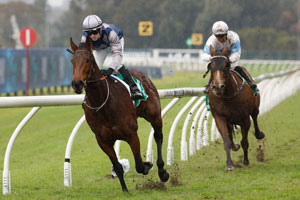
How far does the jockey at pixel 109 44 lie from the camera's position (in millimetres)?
5617

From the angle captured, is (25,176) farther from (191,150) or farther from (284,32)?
(284,32)

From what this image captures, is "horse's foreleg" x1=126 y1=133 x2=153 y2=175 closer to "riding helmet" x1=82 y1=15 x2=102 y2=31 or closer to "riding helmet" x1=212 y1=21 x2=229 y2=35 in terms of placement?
"riding helmet" x1=82 y1=15 x2=102 y2=31

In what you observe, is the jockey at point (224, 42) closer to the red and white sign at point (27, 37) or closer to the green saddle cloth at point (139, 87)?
the green saddle cloth at point (139, 87)

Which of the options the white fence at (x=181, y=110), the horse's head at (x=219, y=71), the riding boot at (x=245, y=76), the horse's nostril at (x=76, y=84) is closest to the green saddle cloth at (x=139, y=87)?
the white fence at (x=181, y=110)

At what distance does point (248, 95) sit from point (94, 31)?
261 centimetres

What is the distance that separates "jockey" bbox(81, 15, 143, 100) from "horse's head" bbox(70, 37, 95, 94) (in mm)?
292

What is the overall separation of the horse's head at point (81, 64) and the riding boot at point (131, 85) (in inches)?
25.9

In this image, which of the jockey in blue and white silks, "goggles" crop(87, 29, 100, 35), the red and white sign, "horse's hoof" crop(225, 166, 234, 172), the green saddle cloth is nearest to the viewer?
"goggles" crop(87, 29, 100, 35)

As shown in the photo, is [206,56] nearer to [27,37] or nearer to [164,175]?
[164,175]

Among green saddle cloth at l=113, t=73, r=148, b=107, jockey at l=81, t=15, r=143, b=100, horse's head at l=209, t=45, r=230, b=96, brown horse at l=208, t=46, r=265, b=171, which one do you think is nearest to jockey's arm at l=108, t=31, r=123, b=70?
jockey at l=81, t=15, r=143, b=100

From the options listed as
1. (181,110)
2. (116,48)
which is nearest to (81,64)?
(116,48)

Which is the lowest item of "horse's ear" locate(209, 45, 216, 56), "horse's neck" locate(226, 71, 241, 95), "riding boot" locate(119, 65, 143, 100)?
"horse's neck" locate(226, 71, 241, 95)

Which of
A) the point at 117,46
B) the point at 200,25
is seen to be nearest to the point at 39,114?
the point at 117,46

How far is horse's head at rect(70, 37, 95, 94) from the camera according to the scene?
16.4 feet
